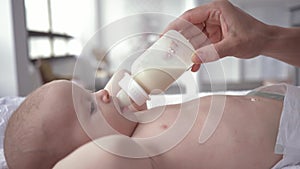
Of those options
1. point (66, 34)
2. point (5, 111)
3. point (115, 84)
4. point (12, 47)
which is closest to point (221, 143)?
point (115, 84)

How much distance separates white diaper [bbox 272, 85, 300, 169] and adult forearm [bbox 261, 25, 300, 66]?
148 millimetres

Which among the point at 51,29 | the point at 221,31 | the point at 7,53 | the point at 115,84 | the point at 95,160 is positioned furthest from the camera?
the point at 51,29

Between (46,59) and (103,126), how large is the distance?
2.55 m

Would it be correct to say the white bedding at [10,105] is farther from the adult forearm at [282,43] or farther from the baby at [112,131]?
the adult forearm at [282,43]

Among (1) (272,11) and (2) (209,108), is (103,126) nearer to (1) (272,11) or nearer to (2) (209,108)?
(2) (209,108)

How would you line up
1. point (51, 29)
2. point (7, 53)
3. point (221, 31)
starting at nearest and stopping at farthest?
point (221, 31), point (7, 53), point (51, 29)

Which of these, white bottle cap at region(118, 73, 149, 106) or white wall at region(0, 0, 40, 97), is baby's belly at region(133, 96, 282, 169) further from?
white wall at region(0, 0, 40, 97)

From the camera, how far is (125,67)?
67 cm

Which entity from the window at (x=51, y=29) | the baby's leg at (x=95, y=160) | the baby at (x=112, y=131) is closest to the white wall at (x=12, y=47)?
the window at (x=51, y=29)

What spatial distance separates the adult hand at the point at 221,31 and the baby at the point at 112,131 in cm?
13

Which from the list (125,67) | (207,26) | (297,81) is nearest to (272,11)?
(297,81)

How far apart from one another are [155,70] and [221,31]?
29 centimetres

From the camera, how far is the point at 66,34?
3.57m

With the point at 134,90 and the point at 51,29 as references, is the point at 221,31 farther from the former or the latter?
the point at 51,29
